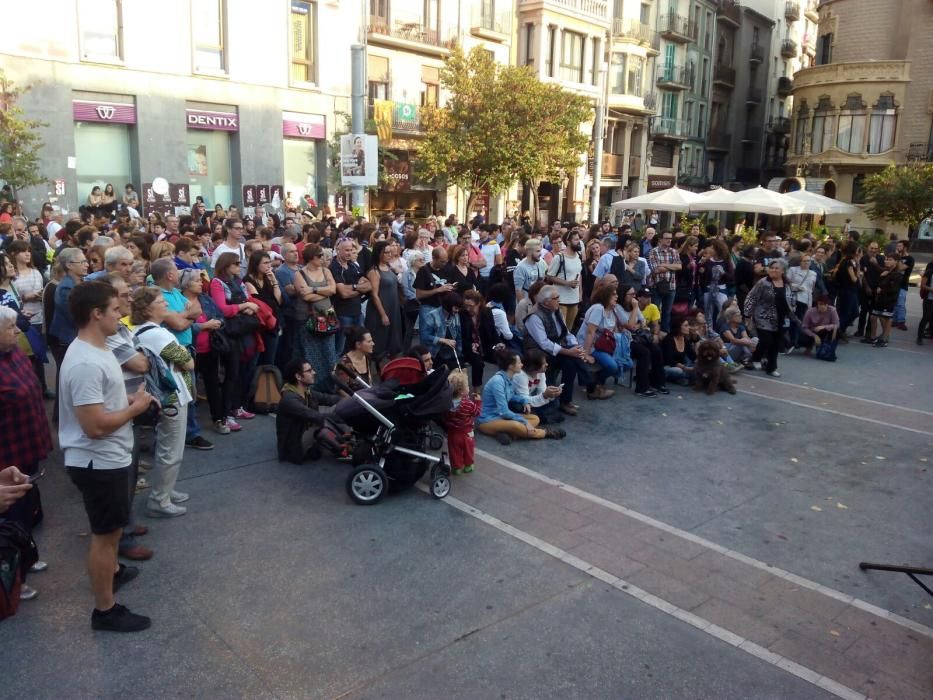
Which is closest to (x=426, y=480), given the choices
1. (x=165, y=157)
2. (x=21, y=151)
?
(x=21, y=151)

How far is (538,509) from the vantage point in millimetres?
6316

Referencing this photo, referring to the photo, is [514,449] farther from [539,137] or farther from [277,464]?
[539,137]

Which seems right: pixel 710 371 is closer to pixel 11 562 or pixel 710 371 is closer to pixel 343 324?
pixel 343 324

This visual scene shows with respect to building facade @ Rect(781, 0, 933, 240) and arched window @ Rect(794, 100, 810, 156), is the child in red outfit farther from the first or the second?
arched window @ Rect(794, 100, 810, 156)

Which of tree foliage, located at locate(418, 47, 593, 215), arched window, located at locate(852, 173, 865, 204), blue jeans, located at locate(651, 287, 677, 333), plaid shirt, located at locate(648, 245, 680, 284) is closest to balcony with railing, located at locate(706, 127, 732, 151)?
arched window, located at locate(852, 173, 865, 204)

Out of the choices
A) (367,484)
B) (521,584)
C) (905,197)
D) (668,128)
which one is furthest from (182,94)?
(668,128)

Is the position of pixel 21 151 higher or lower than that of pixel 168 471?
higher

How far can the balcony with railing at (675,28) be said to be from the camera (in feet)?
144

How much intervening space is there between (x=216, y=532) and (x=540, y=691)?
9.18 feet

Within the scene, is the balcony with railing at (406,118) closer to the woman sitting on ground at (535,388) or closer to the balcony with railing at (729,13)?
the woman sitting on ground at (535,388)

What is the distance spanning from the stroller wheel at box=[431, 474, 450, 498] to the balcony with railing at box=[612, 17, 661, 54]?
3896cm

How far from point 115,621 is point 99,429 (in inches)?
46.2

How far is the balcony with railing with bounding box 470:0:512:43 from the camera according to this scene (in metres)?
31.4

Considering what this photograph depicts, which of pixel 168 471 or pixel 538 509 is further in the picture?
pixel 538 509
